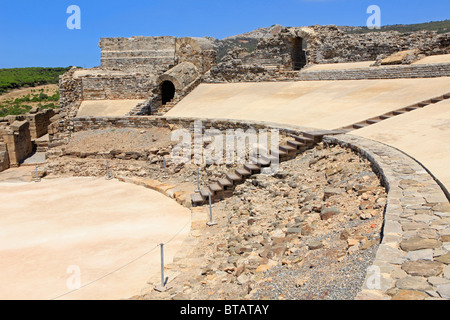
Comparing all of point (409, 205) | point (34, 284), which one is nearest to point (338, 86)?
point (409, 205)

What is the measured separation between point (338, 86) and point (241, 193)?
7168 millimetres

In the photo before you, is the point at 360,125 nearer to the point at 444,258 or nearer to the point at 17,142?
the point at 444,258

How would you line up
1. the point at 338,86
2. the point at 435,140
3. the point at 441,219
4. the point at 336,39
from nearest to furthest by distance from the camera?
the point at 441,219, the point at 435,140, the point at 338,86, the point at 336,39

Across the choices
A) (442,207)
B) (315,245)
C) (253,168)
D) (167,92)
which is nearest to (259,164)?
(253,168)

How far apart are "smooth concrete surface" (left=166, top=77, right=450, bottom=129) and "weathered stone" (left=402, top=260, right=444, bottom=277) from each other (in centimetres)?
722

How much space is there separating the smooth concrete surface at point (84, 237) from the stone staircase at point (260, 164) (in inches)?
31.0

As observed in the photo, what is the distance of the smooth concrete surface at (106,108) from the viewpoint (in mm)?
17750

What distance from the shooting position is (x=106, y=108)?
18625 mm

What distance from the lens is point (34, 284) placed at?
19.8 ft

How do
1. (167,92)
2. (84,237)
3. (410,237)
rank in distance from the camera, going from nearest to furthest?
(410,237), (84,237), (167,92)

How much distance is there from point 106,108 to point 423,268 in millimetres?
16987
